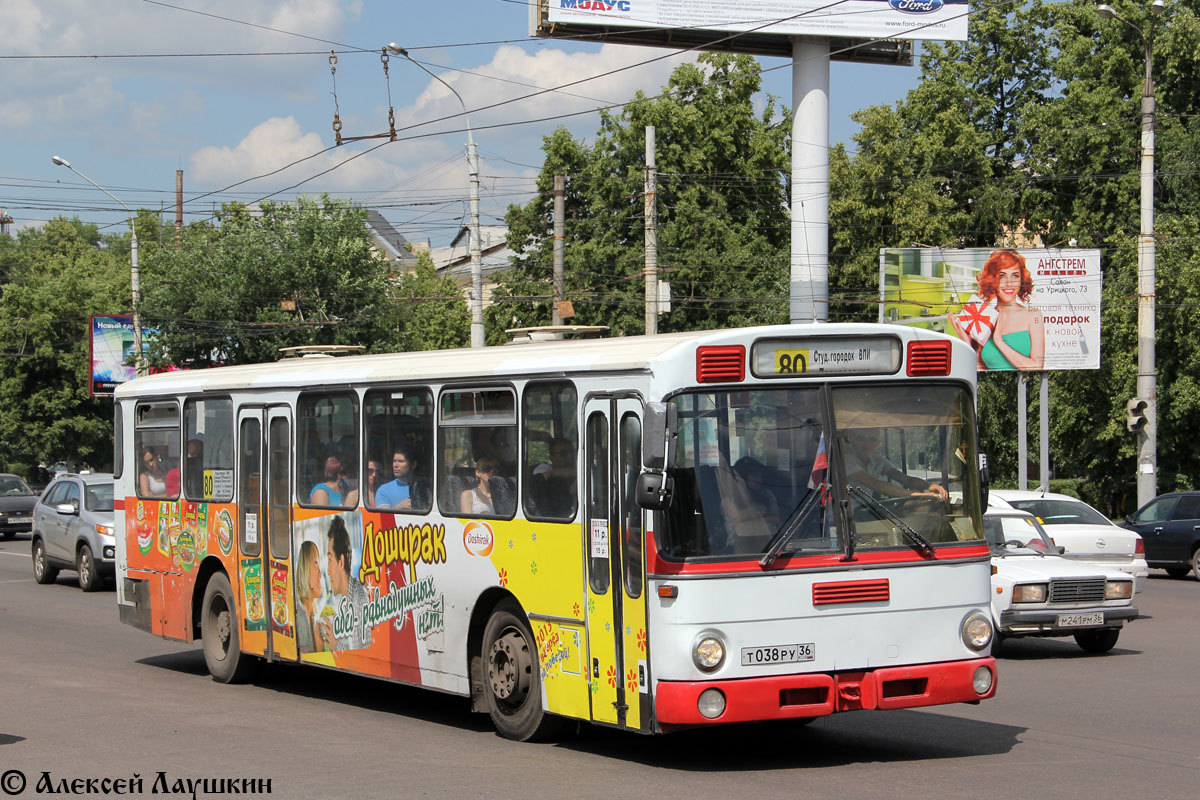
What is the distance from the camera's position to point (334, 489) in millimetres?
12086

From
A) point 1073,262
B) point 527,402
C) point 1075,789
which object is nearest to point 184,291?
point 1073,262

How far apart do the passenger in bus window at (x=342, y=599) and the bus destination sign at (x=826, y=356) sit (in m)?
4.34

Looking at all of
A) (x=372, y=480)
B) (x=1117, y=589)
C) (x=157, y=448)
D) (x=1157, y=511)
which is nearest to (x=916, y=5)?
(x=1157, y=511)

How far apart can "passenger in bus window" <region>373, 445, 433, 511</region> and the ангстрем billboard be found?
24.6 m

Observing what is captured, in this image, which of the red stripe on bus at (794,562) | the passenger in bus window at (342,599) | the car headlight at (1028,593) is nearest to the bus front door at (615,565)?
the red stripe on bus at (794,562)

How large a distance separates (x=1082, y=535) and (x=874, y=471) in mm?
11271

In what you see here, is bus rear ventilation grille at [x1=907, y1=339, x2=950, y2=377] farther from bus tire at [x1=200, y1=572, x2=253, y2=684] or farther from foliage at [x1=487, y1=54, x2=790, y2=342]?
foliage at [x1=487, y1=54, x2=790, y2=342]

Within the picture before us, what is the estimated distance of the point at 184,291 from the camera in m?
46.2

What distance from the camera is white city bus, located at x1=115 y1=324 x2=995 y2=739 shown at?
851 cm

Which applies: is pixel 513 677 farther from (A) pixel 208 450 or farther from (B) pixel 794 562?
(A) pixel 208 450

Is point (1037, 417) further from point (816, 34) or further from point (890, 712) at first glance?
point (890, 712)

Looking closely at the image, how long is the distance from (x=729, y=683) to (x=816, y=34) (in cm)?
3398

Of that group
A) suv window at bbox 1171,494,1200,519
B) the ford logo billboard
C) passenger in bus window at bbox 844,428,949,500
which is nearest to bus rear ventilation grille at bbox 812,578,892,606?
passenger in bus window at bbox 844,428,949,500
